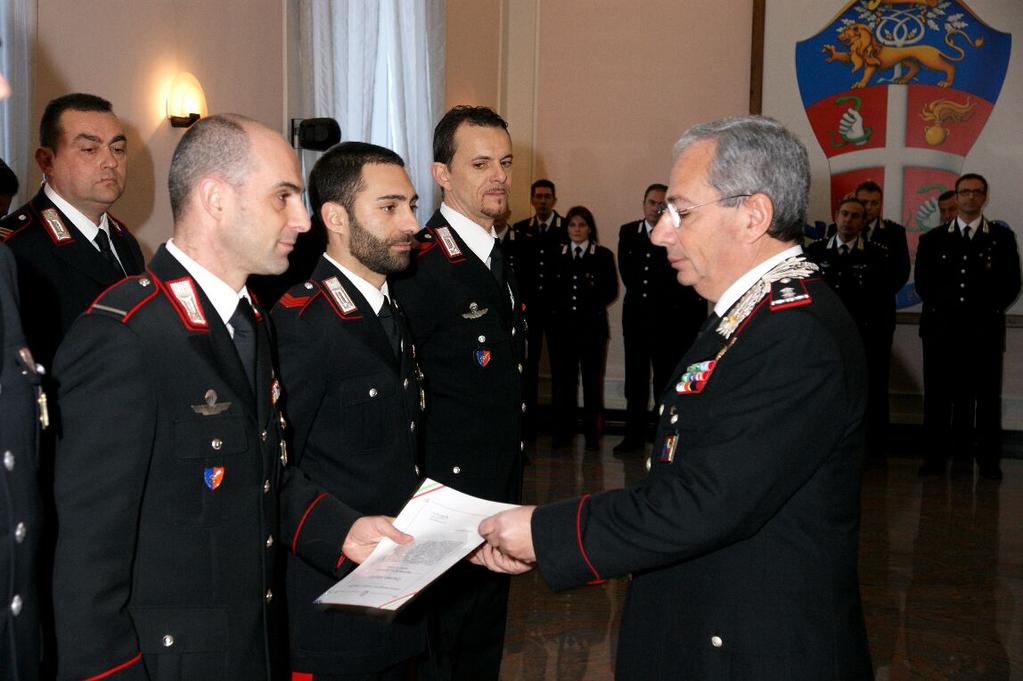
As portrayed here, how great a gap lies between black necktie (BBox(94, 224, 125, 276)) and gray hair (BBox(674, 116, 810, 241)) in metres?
2.42

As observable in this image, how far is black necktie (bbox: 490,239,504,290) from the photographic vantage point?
329 centimetres

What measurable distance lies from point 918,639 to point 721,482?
2781mm

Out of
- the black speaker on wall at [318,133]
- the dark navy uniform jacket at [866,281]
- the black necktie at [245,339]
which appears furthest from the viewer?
the dark navy uniform jacket at [866,281]

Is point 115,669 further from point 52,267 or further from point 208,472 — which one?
point 52,267

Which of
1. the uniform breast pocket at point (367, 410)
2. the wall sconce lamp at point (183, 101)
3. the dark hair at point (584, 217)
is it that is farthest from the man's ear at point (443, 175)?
the dark hair at point (584, 217)

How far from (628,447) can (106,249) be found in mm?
4811

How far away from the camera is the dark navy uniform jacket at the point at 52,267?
11.3 ft

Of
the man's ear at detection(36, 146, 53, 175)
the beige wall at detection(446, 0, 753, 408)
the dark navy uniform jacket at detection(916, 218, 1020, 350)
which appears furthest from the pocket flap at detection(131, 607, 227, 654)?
the beige wall at detection(446, 0, 753, 408)

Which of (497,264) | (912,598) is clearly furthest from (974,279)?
(497,264)

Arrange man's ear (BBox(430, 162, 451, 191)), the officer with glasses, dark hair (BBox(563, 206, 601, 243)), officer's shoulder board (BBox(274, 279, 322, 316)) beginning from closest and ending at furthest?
officer's shoulder board (BBox(274, 279, 322, 316)) → man's ear (BBox(430, 162, 451, 191)) → the officer with glasses → dark hair (BBox(563, 206, 601, 243))

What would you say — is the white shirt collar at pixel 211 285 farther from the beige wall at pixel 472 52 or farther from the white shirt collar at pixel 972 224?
the white shirt collar at pixel 972 224

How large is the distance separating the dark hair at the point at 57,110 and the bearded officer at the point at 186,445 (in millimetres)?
2001

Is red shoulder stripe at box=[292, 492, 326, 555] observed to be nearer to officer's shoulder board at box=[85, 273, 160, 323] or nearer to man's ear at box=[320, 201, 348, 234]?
officer's shoulder board at box=[85, 273, 160, 323]

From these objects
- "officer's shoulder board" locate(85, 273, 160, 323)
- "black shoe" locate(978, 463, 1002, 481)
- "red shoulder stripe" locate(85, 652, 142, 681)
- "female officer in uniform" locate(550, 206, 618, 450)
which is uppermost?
"officer's shoulder board" locate(85, 273, 160, 323)
